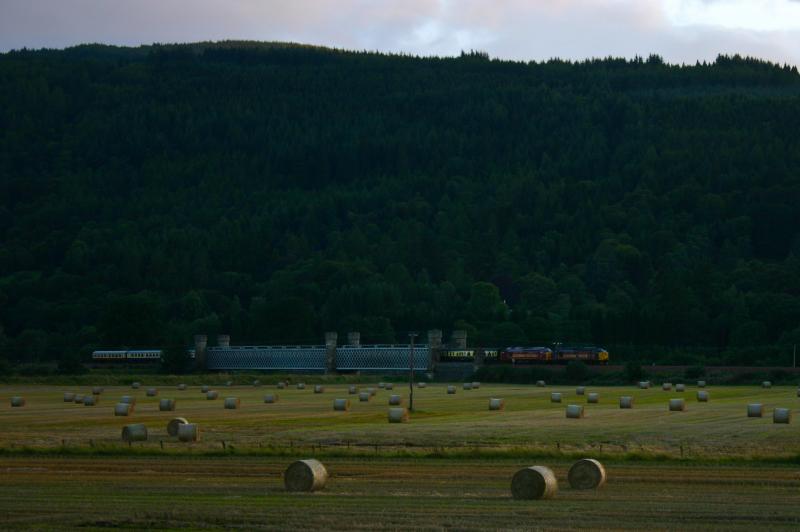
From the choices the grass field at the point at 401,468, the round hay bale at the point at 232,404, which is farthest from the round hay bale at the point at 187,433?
the round hay bale at the point at 232,404

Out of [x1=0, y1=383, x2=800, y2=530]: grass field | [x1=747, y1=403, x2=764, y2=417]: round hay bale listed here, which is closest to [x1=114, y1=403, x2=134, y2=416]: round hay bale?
[x1=0, y1=383, x2=800, y2=530]: grass field

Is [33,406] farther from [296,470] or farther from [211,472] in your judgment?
[296,470]

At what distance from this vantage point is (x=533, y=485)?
37.6 meters

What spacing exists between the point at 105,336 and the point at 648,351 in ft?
233

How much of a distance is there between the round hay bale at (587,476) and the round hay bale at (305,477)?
675 cm

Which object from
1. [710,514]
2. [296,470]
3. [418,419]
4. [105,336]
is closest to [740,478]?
[710,514]

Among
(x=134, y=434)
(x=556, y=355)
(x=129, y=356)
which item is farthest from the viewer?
(x=129, y=356)

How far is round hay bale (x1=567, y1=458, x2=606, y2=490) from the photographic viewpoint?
40.2 meters

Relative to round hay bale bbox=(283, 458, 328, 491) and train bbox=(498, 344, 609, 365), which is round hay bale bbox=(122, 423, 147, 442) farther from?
train bbox=(498, 344, 609, 365)

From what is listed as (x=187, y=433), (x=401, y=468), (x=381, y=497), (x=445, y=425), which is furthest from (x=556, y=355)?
(x=381, y=497)

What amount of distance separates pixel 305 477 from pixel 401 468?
8078mm

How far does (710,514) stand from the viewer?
1379 inches

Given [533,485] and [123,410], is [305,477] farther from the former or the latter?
[123,410]

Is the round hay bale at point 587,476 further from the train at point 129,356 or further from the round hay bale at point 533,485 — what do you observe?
the train at point 129,356
